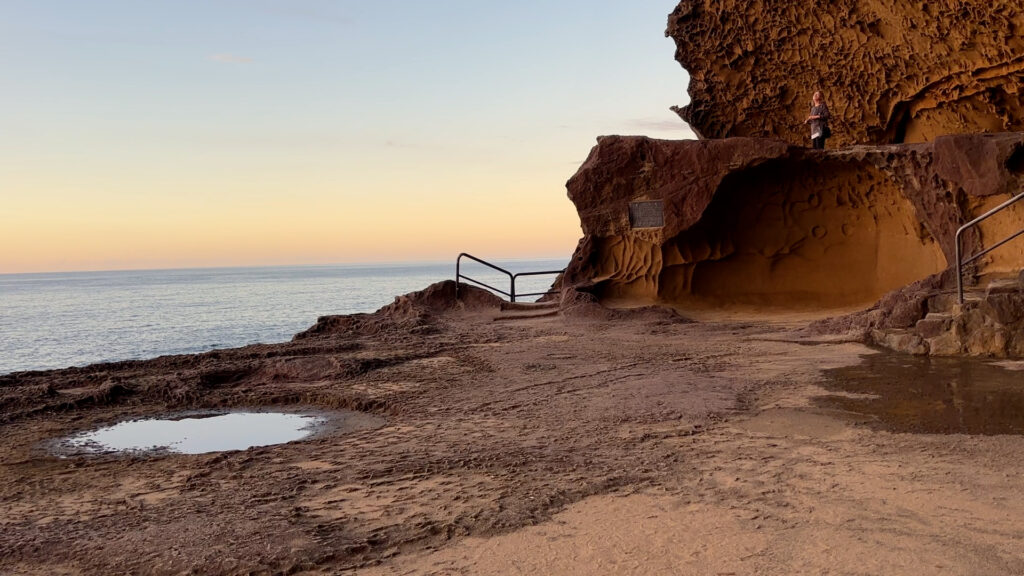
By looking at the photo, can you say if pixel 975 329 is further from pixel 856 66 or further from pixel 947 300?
pixel 856 66

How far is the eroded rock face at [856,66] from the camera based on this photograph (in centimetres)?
1199

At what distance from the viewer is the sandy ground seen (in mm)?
3117

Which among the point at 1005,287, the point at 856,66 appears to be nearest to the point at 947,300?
the point at 1005,287

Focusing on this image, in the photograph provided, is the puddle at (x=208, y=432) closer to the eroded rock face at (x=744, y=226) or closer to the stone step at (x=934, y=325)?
the stone step at (x=934, y=325)

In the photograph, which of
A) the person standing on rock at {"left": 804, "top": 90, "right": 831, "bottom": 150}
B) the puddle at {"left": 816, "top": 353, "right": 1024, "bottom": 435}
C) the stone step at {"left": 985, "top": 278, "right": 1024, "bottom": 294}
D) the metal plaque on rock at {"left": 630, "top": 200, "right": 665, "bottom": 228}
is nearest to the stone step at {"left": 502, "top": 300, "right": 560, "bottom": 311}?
the metal plaque on rock at {"left": 630, "top": 200, "right": 665, "bottom": 228}

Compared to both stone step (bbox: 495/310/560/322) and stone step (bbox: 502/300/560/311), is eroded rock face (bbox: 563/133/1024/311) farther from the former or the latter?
stone step (bbox: 495/310/560/322)

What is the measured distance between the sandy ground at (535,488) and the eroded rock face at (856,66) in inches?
288

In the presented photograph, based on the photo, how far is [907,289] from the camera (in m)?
9.62

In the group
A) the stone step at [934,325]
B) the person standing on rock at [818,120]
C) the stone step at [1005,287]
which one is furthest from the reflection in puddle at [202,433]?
the person standing on rock at [818,120]

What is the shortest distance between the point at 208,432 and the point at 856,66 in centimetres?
1279

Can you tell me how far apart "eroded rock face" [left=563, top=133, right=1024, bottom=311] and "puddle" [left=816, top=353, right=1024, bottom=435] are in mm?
Answer: 5761

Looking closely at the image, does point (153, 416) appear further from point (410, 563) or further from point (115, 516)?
point (410, 563)

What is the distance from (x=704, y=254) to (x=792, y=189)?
173 cm

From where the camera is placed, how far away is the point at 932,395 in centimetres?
573
